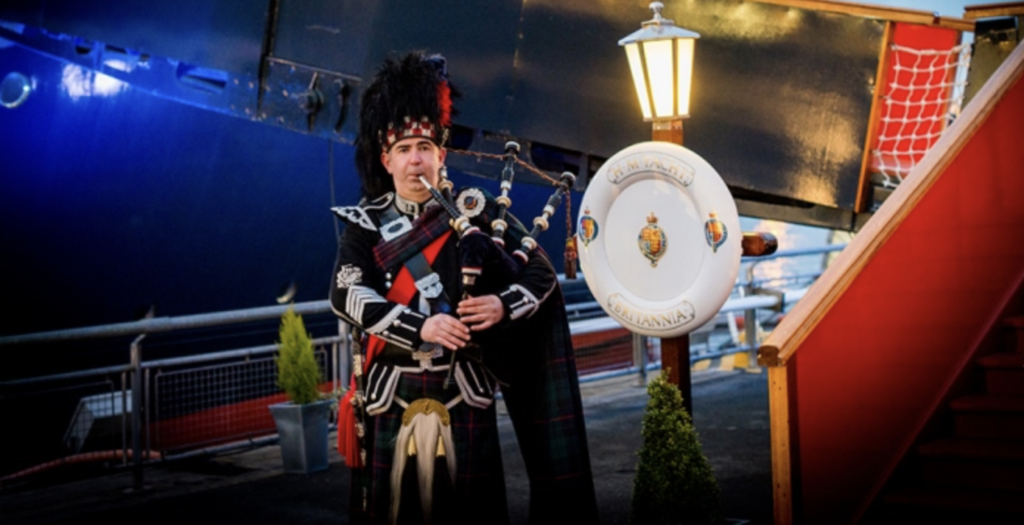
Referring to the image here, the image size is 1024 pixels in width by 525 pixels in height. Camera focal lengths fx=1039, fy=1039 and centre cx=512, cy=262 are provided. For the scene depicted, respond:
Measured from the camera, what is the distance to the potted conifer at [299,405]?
6.86 m

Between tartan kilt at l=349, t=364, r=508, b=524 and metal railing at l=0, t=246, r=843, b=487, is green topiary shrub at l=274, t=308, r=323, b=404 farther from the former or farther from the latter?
tartan kilt at l=349, t=364, r=508, b=524

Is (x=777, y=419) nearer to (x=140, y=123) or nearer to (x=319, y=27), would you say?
(x=319, y=27)

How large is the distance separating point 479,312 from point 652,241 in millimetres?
1419

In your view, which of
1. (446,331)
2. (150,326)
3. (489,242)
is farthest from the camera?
(150,326)

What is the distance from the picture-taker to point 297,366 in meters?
6.88

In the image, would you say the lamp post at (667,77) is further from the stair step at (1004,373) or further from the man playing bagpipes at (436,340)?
the stair step at (1004,373)

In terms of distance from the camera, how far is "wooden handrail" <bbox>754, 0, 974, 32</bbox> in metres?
6.70

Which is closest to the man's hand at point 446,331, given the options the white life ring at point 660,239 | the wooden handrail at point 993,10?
the white life ring at point 660,239

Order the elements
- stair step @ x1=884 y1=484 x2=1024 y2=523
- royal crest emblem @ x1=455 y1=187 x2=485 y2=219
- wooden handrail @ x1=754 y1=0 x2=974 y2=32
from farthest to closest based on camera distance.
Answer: wooden handrail @ x1=754 y1=0 x2=974 y2=32
stair step @ x1=884 y1=484 x2=1024 y2=523
royal crest emblem @ x1=455 y1=187 x2=485 y2=219

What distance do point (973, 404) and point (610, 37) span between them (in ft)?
13.1

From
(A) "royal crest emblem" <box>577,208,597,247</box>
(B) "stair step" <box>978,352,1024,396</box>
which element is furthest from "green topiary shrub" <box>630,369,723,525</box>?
(B) "stair step" <box>978,352,1024,396</box>

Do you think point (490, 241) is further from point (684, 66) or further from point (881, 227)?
point (881, 227)

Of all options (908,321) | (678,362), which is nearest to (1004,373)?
(908,321)

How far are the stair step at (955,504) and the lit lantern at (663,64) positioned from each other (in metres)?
2.12
